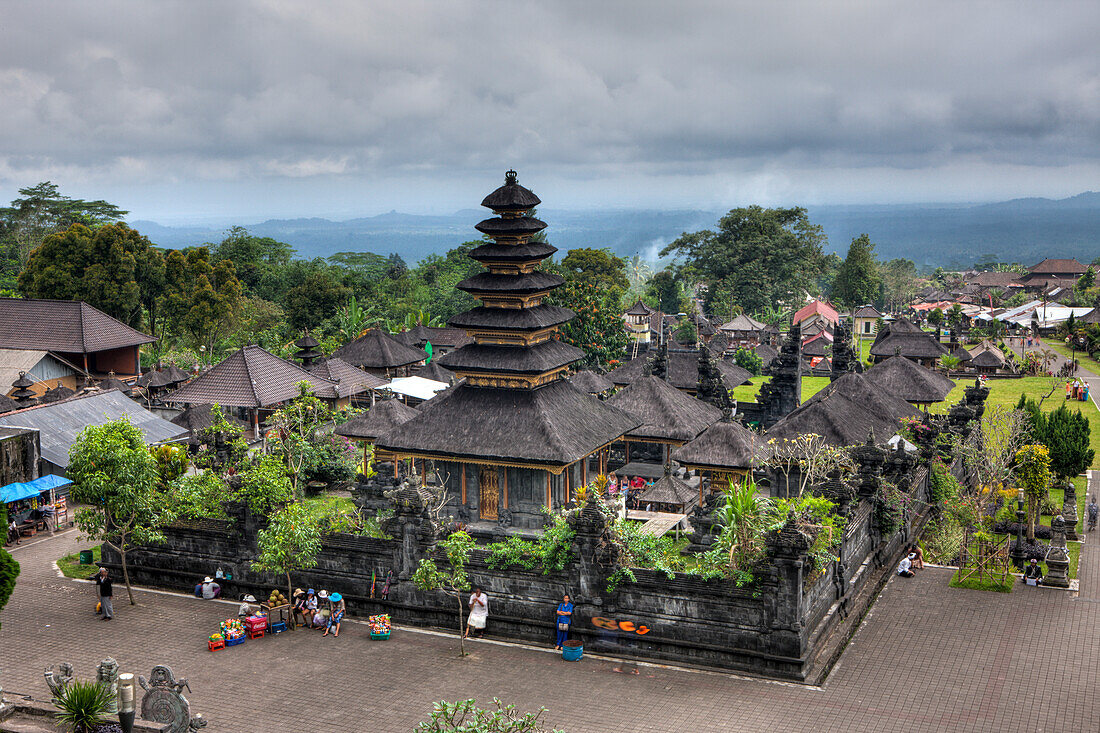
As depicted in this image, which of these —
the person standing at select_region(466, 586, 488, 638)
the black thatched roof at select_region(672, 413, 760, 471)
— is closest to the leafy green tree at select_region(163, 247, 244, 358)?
the black thatched roof at select_region(672, 413, 760, 471)

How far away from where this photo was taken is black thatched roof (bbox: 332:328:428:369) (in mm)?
55062

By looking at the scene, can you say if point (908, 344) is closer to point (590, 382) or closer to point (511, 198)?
point (590, 382)

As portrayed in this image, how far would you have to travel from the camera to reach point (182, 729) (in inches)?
618

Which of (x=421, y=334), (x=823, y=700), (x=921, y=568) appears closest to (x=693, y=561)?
(x=921, y=568)

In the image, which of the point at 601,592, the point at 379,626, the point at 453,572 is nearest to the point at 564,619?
the point at 601,592

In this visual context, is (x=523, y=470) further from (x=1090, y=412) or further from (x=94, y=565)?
(x=1090, y=412)

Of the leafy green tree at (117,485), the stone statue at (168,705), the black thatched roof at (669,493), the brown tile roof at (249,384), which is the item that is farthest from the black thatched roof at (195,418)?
the stone statue at (168,705)

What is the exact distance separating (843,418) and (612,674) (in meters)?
15.6

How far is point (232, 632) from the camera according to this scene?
20.6 metres

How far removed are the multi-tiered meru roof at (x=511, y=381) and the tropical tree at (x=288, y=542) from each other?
6.33m

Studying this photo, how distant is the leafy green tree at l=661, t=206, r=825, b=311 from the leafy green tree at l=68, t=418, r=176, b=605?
82.8 metres

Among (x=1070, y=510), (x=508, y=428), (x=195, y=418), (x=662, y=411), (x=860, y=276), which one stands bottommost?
(x=1070, y=510)

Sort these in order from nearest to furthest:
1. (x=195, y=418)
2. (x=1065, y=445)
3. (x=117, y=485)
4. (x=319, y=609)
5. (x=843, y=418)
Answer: (x=319, y=609), (x=117, y=485), (x=843, y=418), (x=1065, y=445), (x=195, y=418)

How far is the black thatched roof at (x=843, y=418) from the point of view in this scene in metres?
30.8
